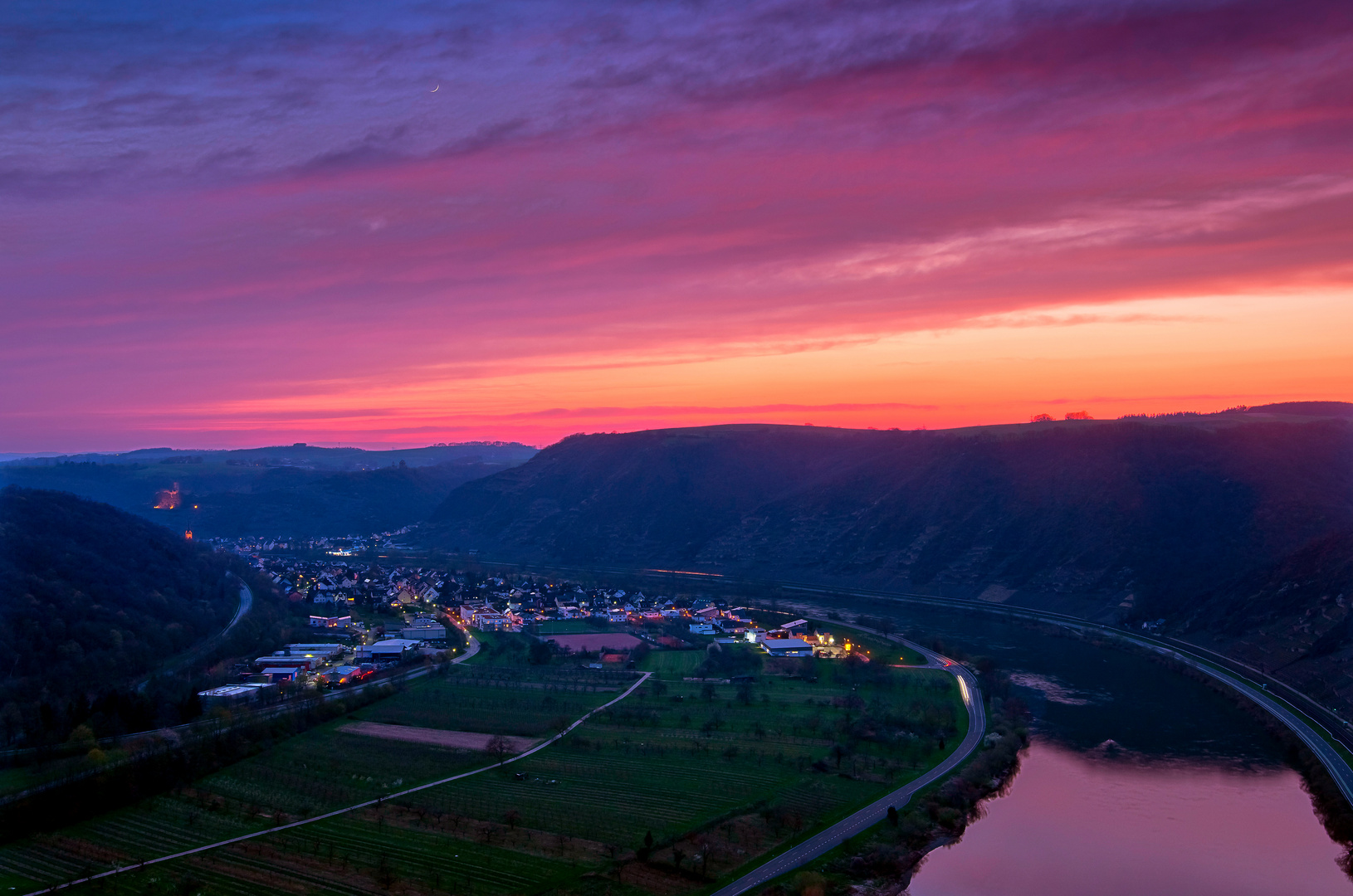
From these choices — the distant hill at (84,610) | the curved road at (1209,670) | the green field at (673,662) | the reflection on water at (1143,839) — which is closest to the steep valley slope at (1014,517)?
the curved road at (1209,670)

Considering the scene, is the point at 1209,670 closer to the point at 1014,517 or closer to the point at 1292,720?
the point at 1292,720

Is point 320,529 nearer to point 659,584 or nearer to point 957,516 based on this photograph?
point 659,584

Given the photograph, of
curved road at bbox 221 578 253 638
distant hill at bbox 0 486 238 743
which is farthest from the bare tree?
curved road at bbox 221 578 253 638

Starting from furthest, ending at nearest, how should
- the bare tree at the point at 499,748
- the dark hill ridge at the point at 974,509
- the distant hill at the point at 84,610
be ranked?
the dark hill ridge at the point at 974,509
the distant hill at the point at 84,610
the bare tree at the point at 499,748

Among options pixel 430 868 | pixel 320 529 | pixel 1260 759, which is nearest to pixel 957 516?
pixel 1260 759

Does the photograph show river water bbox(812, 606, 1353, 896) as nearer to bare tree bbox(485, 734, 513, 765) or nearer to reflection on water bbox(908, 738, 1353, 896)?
reflection on water bbox(908, 738, 1353, 896)

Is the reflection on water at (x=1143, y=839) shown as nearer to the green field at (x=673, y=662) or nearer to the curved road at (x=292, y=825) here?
the curved road at (x=292, y=825)
